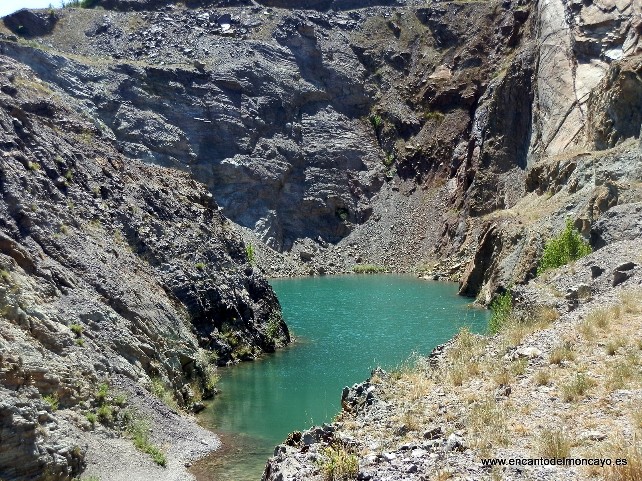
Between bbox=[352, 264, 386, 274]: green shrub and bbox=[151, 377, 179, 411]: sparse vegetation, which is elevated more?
bbox=[352, 264, 386, 274]: green shrub

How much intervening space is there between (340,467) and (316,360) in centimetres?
2733

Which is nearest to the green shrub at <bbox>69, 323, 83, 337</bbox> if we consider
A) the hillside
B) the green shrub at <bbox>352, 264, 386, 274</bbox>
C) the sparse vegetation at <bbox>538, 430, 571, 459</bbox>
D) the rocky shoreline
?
the hillside

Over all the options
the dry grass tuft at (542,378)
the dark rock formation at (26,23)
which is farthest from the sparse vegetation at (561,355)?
the dark rock formation at (26,23)

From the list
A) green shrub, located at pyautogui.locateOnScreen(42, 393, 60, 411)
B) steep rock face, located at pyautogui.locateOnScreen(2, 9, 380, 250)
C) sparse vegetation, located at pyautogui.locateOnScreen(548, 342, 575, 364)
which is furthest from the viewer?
steep rock face, located at pyautogui.locateOnScreen(2, 9, 380, 250)

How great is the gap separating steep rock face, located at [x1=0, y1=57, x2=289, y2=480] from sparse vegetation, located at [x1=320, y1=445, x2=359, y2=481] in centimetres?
831

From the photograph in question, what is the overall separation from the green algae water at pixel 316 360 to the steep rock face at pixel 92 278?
8.09ft

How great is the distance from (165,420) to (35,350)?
5460 millimetres

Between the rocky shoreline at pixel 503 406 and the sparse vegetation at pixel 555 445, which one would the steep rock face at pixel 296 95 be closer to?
the rocky shoreline at pixel 503 406

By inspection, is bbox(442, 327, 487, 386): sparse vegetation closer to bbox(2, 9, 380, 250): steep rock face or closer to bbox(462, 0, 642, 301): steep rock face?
bbox(462, 0, 642, 301): steep rock face

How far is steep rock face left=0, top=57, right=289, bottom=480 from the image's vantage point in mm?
18484

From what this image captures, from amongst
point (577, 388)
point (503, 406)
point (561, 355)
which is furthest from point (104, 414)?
point (577, 388)

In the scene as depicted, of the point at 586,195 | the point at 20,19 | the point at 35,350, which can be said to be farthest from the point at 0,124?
the point at 20,19

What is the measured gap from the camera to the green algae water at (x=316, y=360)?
950 inches

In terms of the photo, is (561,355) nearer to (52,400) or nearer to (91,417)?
(91,417)
